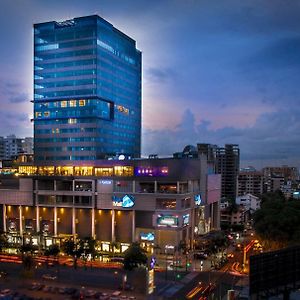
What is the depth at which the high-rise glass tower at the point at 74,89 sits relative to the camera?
123312 millimetres

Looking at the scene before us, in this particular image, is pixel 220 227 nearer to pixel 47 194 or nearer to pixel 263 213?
pixel 263 213

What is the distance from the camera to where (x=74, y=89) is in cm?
12375

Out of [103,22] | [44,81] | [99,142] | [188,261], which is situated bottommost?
[188,261]

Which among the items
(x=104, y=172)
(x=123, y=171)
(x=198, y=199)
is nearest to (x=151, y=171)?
(x=123, y=171)

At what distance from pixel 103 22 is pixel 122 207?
6584 centimetres

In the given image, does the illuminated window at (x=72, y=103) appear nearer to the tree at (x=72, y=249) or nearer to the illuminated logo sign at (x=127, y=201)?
the illuminated logo sign at (x=127, y=201)

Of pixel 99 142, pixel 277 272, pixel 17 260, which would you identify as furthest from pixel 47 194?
pixel 277 272

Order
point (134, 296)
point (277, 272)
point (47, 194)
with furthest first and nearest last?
point (47, 194) → point (134, 296) → point (277, 272)

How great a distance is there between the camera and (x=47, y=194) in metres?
97.8

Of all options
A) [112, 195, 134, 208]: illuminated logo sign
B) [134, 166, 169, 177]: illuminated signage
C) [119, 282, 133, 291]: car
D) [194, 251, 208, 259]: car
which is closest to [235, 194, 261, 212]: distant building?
[194, 251, 208, 259]: car

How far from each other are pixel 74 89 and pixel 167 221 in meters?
57.6

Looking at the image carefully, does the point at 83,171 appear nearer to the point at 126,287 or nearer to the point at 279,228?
the point at 126,287

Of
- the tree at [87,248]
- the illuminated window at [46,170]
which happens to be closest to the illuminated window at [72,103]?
the illuminated window at [46,170]

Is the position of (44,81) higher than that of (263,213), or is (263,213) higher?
(44,81)
